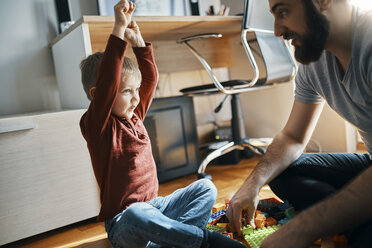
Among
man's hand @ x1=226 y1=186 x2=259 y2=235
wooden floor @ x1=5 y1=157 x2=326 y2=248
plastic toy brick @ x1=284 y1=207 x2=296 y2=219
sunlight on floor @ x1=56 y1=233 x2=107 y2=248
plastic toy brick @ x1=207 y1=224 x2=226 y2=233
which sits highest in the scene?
man's hand @ x1=226 y1=186 x2=259 y2=235

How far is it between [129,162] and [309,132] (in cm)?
58

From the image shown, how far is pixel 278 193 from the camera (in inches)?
43.6

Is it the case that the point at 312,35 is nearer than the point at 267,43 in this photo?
Yes

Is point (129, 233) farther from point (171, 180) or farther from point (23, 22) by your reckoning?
point (23, 22)

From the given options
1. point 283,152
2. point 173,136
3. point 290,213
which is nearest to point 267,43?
point 173,136

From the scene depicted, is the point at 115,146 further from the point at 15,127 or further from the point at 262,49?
the point at 262,49

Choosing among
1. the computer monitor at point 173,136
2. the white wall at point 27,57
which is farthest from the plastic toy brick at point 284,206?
the white wall at point 27,57

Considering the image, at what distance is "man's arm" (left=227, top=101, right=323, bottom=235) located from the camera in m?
0.98

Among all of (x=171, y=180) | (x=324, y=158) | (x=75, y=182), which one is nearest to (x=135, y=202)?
(x=75, y=182)

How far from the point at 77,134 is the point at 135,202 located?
1.57 feet

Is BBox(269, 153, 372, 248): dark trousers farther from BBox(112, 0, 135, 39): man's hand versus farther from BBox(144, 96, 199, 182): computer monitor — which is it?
BBox(144, 96, 199, 182): computer monitor

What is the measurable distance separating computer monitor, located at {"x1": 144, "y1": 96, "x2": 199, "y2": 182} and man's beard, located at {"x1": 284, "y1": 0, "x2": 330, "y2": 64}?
1043 mm

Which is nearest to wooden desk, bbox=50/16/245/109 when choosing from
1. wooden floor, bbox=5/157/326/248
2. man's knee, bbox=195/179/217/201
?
wooden floor, bbox=5/157/326/248

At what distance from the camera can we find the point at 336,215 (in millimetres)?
674
